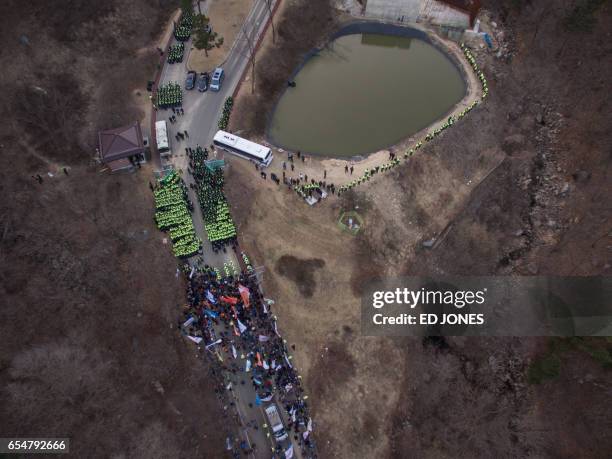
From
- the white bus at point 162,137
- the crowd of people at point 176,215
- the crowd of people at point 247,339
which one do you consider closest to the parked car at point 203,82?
the white bus at point 162,137

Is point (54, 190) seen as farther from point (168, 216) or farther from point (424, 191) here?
point (424, 191)

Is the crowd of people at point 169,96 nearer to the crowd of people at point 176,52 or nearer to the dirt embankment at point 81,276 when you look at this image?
the dirt embankment at point 81,276

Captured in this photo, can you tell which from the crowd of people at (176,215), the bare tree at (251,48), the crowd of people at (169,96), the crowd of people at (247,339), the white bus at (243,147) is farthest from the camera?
the bare tree at (251,48)

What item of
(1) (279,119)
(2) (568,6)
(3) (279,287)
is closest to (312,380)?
(3) (279,287)

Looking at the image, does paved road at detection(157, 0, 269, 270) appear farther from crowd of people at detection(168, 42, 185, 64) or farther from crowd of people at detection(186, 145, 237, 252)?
crowd of people at detection(186, 145, 237, 252)

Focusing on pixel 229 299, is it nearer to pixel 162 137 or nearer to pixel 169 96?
pixel 162 137
